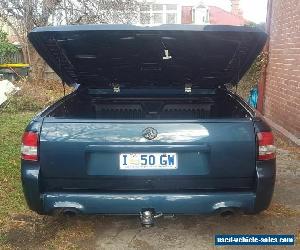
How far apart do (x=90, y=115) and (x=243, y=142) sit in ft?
6.83

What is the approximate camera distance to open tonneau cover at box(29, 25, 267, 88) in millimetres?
3227

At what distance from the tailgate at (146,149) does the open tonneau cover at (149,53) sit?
77 cm

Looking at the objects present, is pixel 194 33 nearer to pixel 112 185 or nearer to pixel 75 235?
pixel 112 185

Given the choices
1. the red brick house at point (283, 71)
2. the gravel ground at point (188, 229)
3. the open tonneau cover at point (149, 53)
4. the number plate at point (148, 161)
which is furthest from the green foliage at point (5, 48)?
the number plate at point (148, 161)

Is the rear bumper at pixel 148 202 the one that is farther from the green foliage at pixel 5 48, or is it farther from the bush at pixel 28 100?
the green foliage at pixel 5 48

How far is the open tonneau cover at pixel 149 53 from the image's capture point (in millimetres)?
3227

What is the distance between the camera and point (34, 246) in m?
3.47

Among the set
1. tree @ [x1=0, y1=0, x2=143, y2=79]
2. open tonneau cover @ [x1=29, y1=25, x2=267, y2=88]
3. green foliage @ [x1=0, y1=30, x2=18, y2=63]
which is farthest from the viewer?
green foliage @ [x1=0, y1=30, x2=18, y2=63]

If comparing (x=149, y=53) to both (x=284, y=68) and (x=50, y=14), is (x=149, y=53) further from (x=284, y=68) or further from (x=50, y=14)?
(x=50, y=14)

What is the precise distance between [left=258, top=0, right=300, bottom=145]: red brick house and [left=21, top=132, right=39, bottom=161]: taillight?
5038 millimetres

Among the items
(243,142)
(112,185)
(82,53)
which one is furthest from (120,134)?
(82,53)

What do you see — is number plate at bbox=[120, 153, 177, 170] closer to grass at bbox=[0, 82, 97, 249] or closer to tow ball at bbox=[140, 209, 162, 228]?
tow ball at bbox=[140, 209, 162, 228]

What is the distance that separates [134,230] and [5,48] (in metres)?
17.1

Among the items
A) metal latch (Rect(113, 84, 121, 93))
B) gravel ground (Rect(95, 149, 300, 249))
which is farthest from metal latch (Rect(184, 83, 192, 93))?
gravel ground (Rect(95, 149, 300, 249))
